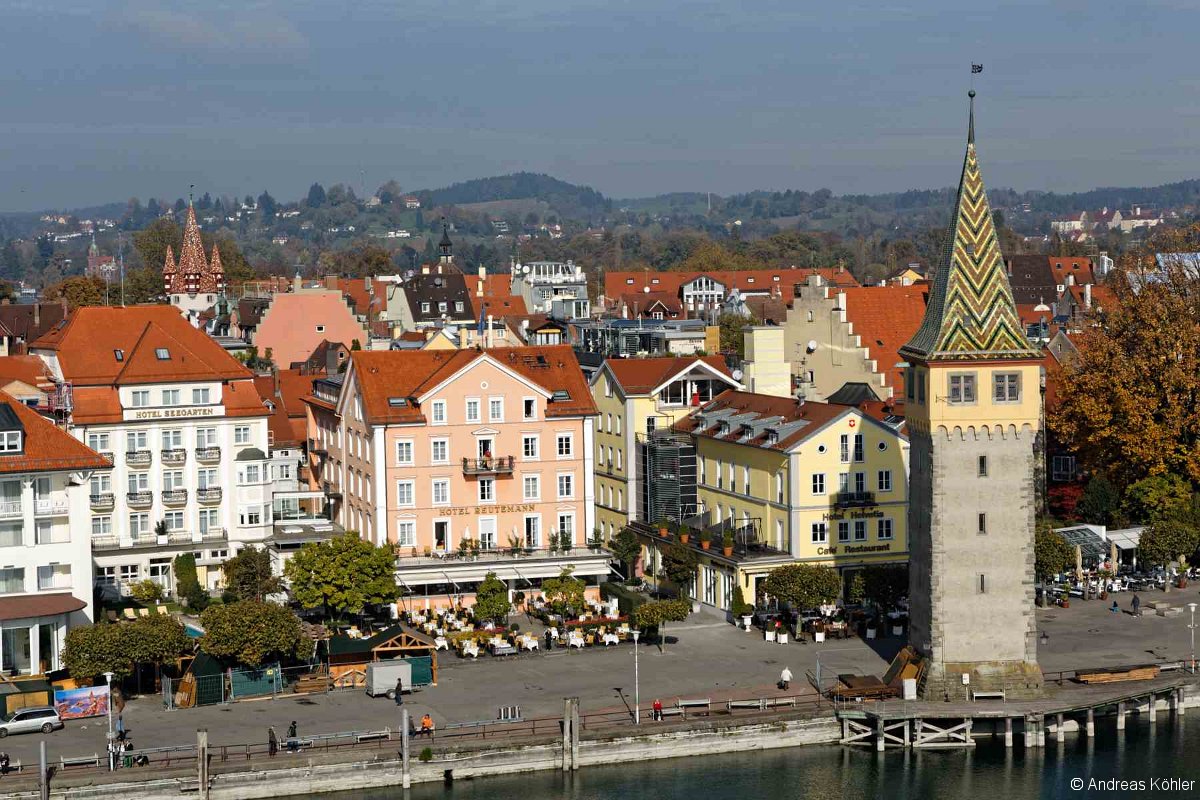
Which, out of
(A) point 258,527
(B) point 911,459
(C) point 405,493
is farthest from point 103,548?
(B) point 911,459

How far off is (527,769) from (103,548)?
31.5 metres

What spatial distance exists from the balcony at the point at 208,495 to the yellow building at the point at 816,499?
22567mm

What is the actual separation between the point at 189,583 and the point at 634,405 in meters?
21.5

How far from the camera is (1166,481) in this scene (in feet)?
294

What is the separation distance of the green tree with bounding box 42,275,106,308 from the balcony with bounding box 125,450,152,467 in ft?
275

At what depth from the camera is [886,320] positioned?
102625 millimetres

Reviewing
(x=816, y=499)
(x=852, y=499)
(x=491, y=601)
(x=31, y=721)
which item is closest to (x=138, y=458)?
(x=491, y=601)

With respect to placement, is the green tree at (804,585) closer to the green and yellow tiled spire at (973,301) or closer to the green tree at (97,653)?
the green and yellow tiled spire at (973,301)

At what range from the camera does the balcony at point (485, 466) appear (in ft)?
279

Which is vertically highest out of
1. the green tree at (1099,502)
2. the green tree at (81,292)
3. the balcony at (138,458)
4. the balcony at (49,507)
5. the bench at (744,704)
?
the green tree at (81,292)

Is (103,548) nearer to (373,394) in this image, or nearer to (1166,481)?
(373,394)

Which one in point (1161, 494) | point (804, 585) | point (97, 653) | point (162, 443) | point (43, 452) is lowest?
point (97, 653)

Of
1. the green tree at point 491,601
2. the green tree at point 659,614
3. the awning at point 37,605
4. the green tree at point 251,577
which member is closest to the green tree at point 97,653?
the awning at point 37,605

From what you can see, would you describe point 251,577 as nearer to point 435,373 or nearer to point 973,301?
point 435,373
